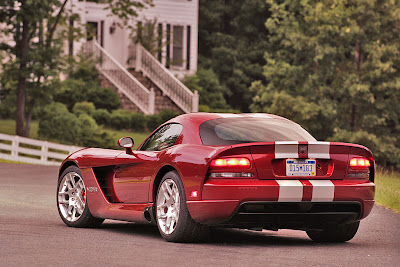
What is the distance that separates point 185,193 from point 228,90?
3857cm

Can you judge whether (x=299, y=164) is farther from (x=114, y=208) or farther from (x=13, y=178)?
(x=13, y=178)

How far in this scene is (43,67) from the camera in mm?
33312

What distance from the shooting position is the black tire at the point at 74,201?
11.1 m

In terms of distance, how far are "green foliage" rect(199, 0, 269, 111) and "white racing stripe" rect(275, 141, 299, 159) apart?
38.0m

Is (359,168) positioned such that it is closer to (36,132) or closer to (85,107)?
(36,132)

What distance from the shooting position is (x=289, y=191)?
909 cm

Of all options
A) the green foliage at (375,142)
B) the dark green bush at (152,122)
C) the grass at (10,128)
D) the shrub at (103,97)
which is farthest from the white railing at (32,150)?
the green foliage at (375,142)

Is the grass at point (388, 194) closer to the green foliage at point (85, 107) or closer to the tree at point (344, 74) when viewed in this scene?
the tree at point (344, 74)

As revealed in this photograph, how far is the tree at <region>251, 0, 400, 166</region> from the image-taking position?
3916 cm

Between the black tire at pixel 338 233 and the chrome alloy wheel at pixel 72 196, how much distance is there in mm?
2961

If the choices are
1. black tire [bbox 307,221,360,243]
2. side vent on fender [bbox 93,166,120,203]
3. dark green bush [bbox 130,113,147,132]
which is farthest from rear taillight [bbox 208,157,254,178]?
dark green bush [bbox 130,113,147,132]

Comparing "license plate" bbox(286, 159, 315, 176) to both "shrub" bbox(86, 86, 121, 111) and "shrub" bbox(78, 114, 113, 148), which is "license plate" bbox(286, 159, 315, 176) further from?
"shrub" bbox(86, 86, 121, 111)

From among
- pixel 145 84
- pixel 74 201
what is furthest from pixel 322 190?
pixel 145 84

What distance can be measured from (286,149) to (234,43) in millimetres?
41617
